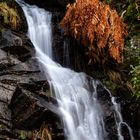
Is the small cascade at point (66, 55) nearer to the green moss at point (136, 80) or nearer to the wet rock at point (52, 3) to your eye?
the green moss at point (136, 80)

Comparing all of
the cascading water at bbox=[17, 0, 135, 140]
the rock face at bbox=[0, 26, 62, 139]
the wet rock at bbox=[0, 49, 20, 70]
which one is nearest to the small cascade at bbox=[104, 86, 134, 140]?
the cascading water at bbox=[17, 0, 135, 140]

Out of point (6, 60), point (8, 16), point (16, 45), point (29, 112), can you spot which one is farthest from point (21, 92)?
point (8, 16)

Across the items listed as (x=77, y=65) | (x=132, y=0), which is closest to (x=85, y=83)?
(x=77, y=65)

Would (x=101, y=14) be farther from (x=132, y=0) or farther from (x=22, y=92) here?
(x=22, y=92)

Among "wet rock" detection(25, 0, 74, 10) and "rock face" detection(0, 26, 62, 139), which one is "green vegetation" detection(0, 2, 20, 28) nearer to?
"rock face" detection(0, 26, 62, 139)

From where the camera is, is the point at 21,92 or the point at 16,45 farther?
the point at 16,45

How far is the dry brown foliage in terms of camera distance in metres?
10.6

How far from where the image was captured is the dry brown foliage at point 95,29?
34.9 ft

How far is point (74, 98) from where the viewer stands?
918 centimetres

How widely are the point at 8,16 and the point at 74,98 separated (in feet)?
9.77

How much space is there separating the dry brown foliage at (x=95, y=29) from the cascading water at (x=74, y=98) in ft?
2.66

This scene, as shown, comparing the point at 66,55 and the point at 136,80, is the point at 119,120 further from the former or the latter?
the point at 66,55

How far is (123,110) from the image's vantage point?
960 cm

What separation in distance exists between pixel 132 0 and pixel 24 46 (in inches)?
173
